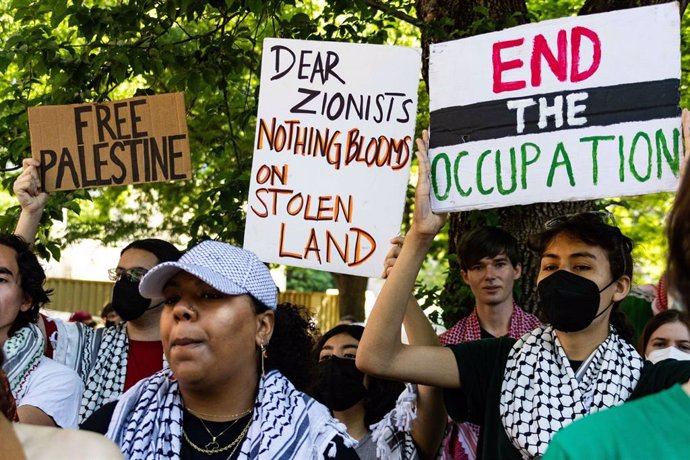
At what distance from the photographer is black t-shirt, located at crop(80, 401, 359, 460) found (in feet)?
9.48

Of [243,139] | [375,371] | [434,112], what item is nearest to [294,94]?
[434,112]

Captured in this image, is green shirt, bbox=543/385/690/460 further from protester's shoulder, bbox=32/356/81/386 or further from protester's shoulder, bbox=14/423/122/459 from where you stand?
protester's shoulder, bbox=32/356/81/386

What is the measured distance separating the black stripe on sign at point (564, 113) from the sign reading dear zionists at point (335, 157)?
338mm

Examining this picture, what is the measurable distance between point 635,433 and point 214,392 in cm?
160

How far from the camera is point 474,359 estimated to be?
3.51 meters

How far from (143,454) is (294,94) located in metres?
1.97

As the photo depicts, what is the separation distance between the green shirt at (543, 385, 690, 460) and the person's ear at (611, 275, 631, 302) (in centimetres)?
202

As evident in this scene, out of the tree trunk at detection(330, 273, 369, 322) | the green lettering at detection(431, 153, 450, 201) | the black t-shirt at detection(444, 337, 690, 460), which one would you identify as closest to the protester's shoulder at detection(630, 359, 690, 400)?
the black t-shirt at detection(444, 337, 690, 460)

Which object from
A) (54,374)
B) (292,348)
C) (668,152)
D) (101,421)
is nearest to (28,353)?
(54,374)

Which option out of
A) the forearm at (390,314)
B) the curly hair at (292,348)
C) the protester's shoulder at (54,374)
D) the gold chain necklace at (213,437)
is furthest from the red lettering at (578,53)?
the protester's shoulder at (54,374)

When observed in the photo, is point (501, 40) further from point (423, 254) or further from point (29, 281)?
point (29, 281)

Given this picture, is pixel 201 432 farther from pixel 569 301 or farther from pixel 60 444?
pixel 569 301

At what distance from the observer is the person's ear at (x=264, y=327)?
3.08 metres

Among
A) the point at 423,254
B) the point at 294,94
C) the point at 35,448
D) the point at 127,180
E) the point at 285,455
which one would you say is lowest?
the point at 285,455
